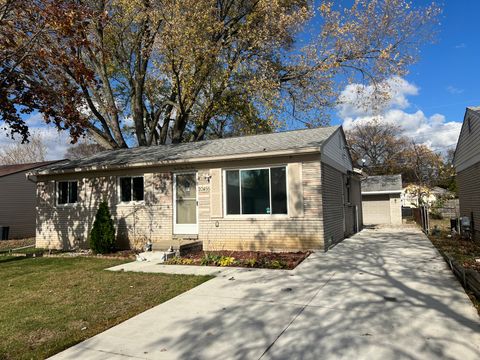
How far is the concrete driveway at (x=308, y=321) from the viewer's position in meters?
3.88

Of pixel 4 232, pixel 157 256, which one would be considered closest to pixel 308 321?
pixel 157 256

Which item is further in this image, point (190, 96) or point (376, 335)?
point (190, 96)

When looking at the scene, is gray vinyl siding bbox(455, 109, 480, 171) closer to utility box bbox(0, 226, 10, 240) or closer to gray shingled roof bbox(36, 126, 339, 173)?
gray shingled roof bbox(36, 126, 339, 173)

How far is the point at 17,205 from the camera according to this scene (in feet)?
70.2

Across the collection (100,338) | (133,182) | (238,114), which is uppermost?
(238,114)

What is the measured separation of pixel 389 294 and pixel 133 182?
9.43 metres

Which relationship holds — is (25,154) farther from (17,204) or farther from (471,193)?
(471,193)

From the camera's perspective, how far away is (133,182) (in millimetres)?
12719

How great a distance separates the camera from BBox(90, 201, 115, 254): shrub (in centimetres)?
1162

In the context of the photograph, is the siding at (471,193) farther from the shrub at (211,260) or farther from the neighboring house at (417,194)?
the shrub at (211,260)

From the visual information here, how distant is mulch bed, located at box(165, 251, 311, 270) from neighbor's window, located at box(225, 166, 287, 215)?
1298 millimetres

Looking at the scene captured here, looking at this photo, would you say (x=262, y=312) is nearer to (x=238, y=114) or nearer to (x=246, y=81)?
(x=246, y=81)

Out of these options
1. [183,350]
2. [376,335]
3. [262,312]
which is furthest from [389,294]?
[183,350]

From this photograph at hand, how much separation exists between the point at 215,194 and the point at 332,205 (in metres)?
3.78
